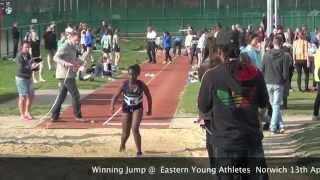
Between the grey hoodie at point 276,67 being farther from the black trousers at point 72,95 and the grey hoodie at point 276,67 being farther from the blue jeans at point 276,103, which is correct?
the black trousers at point 72,95

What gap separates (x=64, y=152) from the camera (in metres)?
11.7

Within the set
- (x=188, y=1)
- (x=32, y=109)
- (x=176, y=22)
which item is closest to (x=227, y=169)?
(x=32, y=109)

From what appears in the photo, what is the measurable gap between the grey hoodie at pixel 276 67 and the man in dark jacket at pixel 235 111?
25.5ft

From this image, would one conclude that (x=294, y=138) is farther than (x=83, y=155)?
Yes

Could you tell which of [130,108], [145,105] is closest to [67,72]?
[145,105]

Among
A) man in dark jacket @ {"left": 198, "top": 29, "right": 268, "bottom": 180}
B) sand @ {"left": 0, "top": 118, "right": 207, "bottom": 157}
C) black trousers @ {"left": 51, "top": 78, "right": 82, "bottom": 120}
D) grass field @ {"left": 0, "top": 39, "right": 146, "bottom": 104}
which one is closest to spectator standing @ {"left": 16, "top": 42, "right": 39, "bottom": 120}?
black trousers @ {"left": 51, "top": 78, "right": 82, "bottom": 120}

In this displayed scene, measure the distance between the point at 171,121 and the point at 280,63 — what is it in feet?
9.84

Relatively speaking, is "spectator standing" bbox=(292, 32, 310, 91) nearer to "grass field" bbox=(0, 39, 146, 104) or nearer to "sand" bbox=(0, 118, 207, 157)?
"grass field" bbox=(0, 39, 146, 104)

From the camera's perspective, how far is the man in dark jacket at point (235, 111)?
600 cm

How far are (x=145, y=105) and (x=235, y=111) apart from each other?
12.2 metres

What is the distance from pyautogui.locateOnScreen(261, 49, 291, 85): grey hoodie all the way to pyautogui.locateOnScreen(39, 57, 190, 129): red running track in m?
2.48

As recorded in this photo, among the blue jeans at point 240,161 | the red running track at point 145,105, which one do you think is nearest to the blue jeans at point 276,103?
the red running track at point 145,105

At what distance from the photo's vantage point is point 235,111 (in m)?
6.02

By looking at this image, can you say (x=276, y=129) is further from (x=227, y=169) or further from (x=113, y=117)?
(x=227, y=169)
